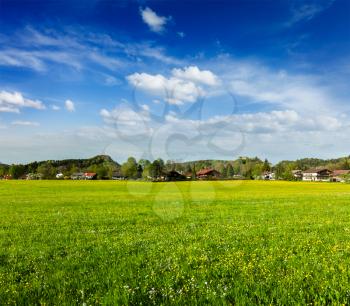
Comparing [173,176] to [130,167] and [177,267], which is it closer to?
[130,167]

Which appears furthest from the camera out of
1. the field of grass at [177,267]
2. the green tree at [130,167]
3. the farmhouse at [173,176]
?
the green tree at [130,167]

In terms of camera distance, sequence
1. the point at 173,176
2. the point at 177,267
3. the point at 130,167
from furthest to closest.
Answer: the point at 130,167 → the point at 173,176 → the point at 177,267

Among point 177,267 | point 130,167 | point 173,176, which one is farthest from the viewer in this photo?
point 130,167

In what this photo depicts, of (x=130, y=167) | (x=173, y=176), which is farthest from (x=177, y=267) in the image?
(x=130, y=167)

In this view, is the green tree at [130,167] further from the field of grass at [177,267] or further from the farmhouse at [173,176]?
the field of grass at [177,267]

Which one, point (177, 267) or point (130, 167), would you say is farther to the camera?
point (130, 167)

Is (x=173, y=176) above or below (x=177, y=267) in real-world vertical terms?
above

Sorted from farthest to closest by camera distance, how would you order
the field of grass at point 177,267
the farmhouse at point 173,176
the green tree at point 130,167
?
1. the green tree at point 130,167
2. the farmhouse at point 173,176
3. the field of grass at point 177,267

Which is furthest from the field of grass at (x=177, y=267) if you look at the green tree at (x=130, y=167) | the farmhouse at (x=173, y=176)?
the green tree at (x=130, y=167)

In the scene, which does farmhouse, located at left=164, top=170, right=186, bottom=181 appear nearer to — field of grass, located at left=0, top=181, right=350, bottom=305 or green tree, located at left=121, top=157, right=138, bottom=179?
green tree, located at left=121, top=157, right=138, bottom=179

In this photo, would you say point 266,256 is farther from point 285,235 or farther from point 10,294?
point 10,294

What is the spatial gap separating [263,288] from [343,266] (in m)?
3.19

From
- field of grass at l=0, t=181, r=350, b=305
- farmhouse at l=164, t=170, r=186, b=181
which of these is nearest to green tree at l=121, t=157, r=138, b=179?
farmhouse at l=164, t=170, r=186, b=181

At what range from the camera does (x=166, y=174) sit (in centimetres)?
16112
